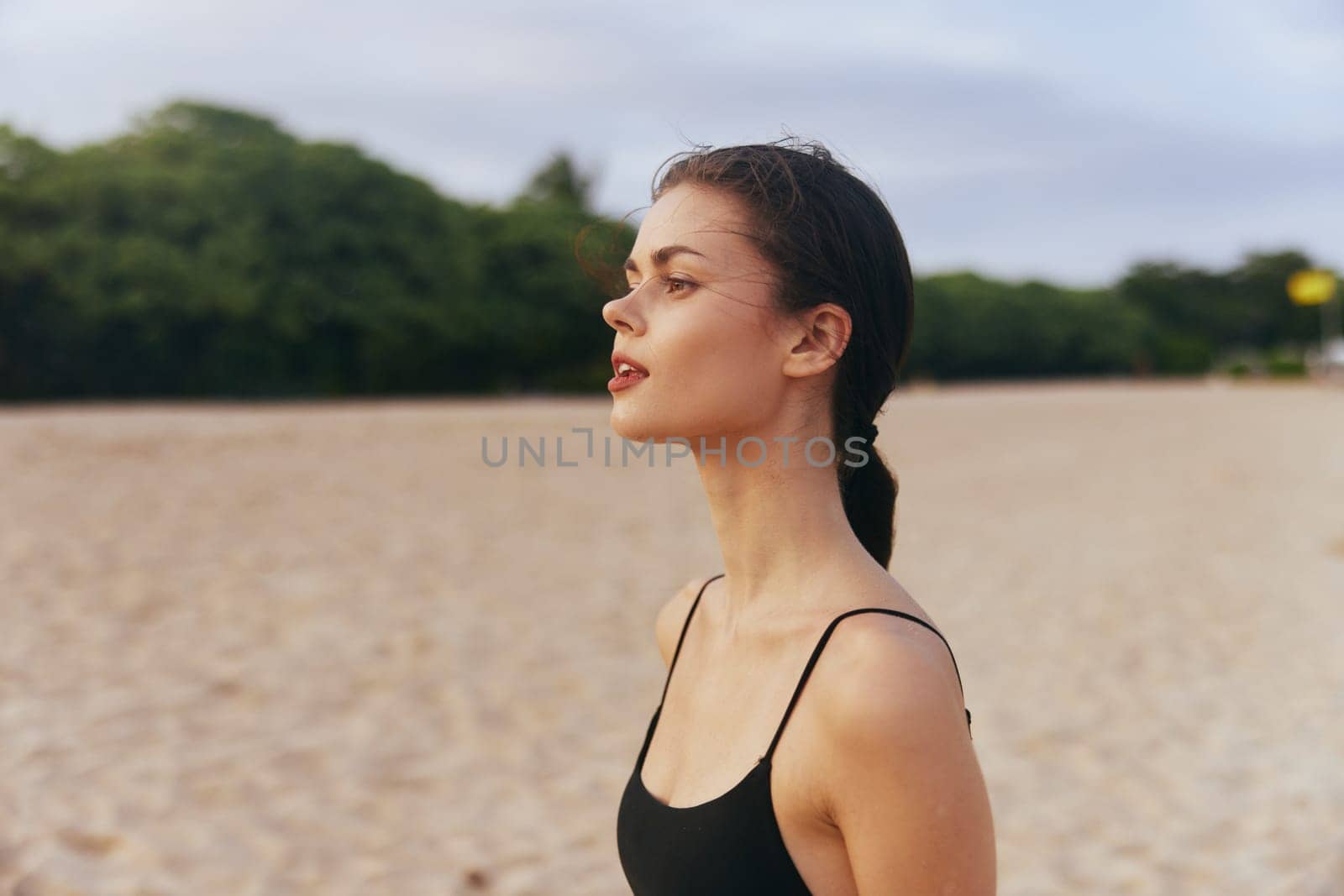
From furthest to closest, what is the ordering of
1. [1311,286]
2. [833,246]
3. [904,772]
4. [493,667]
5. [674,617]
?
[1311,286] → [493,667] → [674,617] → [833,246] → [904,772]

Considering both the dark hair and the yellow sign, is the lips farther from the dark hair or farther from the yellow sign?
the yellow sign

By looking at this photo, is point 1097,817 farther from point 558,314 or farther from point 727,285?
point 558,314

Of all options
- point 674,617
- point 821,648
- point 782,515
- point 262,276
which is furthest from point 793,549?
point 262,276

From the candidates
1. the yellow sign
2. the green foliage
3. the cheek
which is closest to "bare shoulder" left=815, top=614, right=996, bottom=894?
the cheek

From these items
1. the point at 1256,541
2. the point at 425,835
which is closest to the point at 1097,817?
the point at 425,835

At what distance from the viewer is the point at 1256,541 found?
35.1ft

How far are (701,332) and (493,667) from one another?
532 cm

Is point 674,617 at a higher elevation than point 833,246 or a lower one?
lower

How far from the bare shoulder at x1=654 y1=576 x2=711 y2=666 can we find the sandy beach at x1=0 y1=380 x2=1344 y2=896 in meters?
2.58

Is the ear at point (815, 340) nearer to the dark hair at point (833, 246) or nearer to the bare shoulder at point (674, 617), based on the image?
the dark hair at point (833, 246)

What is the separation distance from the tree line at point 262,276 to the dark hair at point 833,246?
13.7m

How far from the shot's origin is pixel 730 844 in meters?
1.10

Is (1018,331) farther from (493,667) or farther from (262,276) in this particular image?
(493,667)

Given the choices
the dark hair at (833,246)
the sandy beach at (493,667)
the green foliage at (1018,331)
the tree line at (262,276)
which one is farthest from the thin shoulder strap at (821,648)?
the green foliage at (1018,331)
